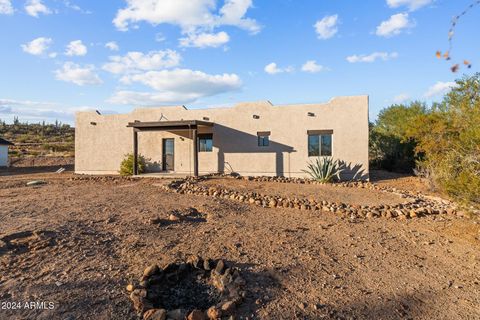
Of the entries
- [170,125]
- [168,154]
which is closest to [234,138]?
[170,125]

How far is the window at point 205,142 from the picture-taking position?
17.0 metres

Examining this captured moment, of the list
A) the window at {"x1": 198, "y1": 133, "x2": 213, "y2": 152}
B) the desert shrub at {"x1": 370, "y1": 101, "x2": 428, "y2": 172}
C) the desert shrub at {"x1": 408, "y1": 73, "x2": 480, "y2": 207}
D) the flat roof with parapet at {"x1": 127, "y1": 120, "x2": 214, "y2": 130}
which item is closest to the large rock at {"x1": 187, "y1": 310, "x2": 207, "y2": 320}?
the desert shrub at {"x1": 408, "y1": 73, "x2": 480, "y2": 207}

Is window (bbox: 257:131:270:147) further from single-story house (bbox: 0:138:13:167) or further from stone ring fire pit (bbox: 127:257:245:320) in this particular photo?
single-story house (bbox: 0:138:13:167)

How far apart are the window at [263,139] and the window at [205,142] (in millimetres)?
2508

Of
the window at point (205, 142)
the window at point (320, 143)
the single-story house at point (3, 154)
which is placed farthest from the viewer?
the single-story house at point (3, 154)

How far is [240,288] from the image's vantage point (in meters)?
4.05

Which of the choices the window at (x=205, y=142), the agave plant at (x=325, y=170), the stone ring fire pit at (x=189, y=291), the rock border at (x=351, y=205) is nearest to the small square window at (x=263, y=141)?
the agave plant at (x=325, y=170)

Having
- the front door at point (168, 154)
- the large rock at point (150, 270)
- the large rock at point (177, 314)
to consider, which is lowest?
the large rock at point (177, 314)

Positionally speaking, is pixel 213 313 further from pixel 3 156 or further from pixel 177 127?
pixel 3 156

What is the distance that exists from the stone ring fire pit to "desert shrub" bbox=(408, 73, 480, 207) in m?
4.24

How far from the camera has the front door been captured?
17.7m

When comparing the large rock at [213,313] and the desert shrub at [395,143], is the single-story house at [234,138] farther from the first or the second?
the large rock at [213,313]

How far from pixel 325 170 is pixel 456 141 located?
5.82 metres

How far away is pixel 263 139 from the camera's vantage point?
52.9 feet
